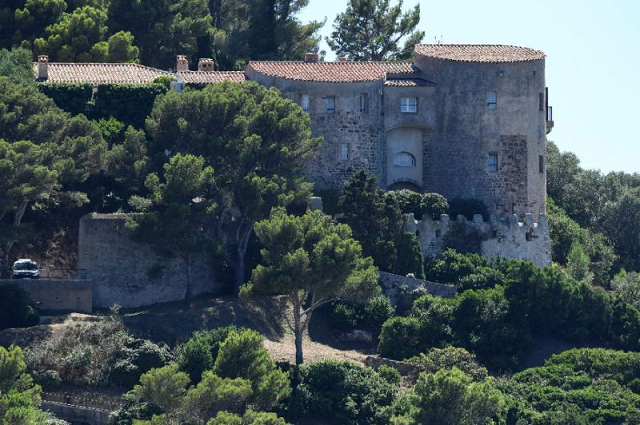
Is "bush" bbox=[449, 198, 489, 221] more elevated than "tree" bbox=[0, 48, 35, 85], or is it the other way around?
"tree" bbox=[0, 48, 35, 85]

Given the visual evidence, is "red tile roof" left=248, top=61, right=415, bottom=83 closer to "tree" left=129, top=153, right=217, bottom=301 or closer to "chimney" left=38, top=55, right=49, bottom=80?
"chimney" left=38, top=55, right=49, bottom=80

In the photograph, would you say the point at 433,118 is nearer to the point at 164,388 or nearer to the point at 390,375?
the point at 390,375

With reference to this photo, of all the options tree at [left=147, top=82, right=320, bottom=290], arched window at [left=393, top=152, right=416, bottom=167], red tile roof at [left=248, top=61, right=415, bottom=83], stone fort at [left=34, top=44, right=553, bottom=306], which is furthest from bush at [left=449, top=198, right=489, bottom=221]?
tree at [left=147, top=82, right=320, bottom=290]

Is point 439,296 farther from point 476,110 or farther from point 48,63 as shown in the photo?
point 48,63

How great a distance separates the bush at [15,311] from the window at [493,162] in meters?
22.1

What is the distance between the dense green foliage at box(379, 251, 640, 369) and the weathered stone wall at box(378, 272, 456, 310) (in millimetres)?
1039

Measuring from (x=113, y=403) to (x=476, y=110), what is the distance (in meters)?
24.2

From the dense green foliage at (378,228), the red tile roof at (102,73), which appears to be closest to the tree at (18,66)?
the red tile roof at (102,73)

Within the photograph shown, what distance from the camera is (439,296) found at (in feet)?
240

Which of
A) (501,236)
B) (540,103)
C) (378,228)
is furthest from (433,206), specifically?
(540,103)

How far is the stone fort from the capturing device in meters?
79.4

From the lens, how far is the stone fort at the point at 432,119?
7938 cm

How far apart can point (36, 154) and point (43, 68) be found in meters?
12.3

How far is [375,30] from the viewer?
93250mm
